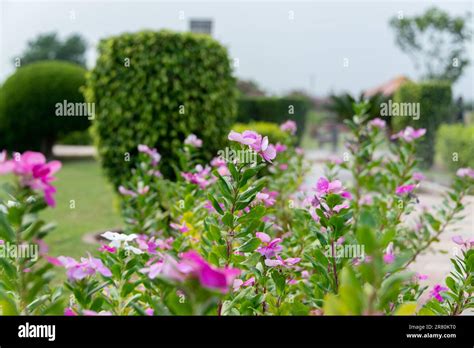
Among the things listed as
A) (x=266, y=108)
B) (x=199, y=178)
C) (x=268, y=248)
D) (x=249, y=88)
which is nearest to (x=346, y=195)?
(x=268, y=248)

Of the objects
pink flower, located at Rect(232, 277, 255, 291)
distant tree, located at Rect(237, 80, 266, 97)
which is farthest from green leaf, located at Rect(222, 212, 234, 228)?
distant tree, located at Rect(237, 80, 266, 97)

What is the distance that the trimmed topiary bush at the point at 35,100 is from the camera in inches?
599

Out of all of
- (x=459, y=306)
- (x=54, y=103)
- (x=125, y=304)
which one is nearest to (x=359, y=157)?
(x=459, y=306)

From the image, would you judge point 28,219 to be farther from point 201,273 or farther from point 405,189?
point 405,189

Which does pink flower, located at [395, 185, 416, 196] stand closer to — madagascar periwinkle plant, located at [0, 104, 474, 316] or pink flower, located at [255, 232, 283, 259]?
madagascar periwinkle plant, located at [0, 104, 474, 316]

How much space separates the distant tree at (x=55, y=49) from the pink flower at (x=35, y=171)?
3621 cm

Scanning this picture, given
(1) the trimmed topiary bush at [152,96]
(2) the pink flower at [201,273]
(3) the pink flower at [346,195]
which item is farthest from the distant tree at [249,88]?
(2) the pink flower at [201,273]

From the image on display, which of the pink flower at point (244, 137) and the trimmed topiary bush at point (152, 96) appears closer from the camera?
the pink flower at point (244, 137)

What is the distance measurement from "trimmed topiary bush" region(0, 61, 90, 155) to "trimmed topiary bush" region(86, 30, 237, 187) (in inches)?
365

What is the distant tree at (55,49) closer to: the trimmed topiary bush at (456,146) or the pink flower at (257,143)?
the trimmed topiary bush at (456,146)

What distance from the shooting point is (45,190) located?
117 cm

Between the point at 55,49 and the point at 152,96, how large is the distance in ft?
105
